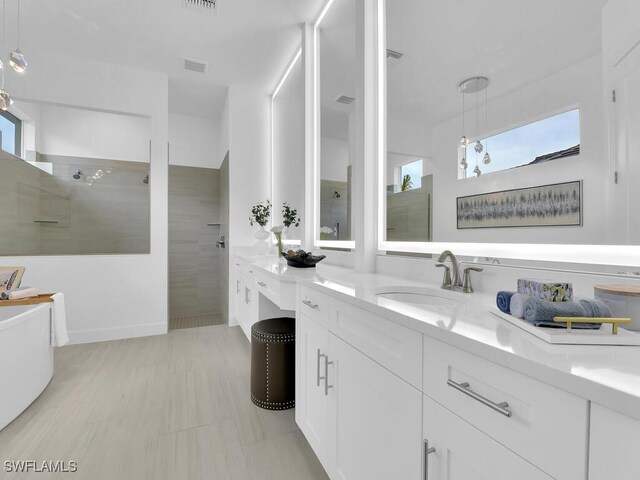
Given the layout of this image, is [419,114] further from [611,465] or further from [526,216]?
[611,465]

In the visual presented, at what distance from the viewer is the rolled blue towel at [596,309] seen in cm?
60

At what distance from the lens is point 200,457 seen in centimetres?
153

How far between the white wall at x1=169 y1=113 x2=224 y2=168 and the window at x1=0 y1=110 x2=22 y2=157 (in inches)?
63.3

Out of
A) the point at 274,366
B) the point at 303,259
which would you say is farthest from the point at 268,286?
the point at 274,366

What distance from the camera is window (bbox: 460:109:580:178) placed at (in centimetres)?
96

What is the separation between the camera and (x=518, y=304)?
0.69m

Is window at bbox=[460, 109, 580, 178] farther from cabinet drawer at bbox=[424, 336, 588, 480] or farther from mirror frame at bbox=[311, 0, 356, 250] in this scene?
mirror frame at bbox=[311, 0, 356, 250]

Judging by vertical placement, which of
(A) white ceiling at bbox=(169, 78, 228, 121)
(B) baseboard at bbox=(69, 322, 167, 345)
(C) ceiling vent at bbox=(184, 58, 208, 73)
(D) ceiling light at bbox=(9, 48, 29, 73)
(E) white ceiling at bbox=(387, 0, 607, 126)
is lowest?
(B) baseboard at bbox=(69, 322, 167, 345)

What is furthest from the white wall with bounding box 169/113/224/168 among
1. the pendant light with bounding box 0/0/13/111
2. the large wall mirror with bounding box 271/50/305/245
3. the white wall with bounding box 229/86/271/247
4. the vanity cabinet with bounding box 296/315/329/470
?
the vanity cabinet with bounding box 296/315/329/470

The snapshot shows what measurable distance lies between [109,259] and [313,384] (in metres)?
3.03

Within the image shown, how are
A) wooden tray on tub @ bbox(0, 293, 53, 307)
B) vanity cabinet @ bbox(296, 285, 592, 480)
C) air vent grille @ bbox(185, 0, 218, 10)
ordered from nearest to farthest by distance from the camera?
vanity cabinet @ bbox(296, 285, 592, 480), wooden tray on tub @ bbox(0, 293, 53, 307), air vent grille @ bbox(185, 0, 218, 10)

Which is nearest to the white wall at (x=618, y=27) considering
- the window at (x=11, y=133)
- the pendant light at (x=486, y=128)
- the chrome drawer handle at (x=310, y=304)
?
the pendant light at (x=486, y=128)

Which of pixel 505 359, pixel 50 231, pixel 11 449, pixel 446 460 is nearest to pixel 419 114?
pixel 505 359

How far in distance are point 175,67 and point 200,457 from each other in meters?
3.69
